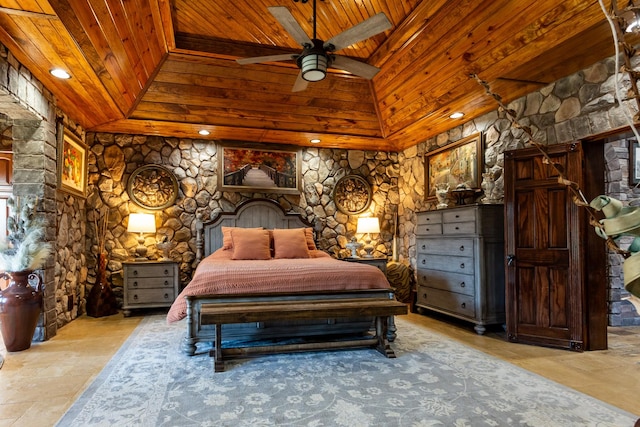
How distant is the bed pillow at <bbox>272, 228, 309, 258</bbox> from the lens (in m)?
5.04

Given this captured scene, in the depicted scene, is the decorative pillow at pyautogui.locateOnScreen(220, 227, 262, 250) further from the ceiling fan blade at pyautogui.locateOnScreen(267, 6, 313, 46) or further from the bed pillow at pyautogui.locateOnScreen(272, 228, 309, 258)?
the ceiling fan blade at pyautogui.locateOnScreen(267, 6, 313, 46)

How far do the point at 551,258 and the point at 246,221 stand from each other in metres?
3.94

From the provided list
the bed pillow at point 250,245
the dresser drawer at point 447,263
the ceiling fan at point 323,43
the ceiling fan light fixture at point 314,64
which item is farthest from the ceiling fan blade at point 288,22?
the dresser drawer at point 447,263

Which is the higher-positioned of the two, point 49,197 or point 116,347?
point 49,197

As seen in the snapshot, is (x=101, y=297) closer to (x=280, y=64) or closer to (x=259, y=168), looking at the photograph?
(x=259, y=168)

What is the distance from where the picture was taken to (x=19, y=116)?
12.0ft

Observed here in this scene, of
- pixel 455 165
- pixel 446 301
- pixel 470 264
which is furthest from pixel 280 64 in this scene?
pixel 446 301

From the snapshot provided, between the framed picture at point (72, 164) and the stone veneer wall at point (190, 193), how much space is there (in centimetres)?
32

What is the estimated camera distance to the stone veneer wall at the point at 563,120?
3.28 m

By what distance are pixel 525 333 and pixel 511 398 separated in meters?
1.49

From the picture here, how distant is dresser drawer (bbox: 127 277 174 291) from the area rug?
158 centimetres

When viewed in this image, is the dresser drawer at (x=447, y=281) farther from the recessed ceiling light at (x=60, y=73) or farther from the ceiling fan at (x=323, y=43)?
the recessed ceiling light at (x=60, y=73)

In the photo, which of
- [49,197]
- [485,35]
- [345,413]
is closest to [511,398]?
[345,413]

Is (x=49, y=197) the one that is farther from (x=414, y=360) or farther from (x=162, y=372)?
(x=414, y=360)
